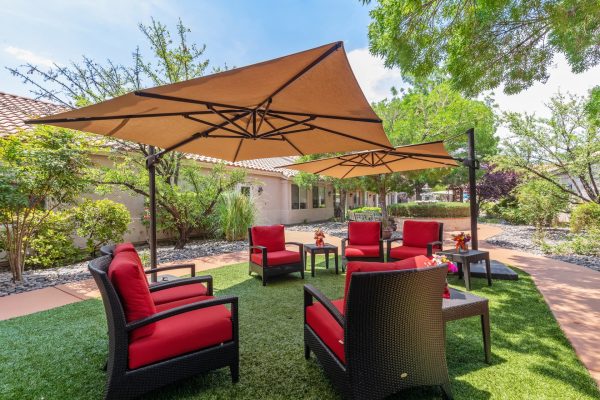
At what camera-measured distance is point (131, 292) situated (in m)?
2.05

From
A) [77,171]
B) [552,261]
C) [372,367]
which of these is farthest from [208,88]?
[552,261]

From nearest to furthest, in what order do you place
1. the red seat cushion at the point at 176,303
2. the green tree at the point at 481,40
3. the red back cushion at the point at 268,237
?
1. the red seat cushion at the point at 176,303
2. the green tree at the point at 481,40
3. the red back cushion at the point at 268,237

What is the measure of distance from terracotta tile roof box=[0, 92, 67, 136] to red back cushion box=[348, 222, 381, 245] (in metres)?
8.33

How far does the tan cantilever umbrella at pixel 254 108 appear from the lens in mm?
2193

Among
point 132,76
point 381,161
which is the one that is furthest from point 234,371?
point 132,76

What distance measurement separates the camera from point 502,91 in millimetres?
5129

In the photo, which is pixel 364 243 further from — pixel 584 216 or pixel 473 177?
pixel 584 216

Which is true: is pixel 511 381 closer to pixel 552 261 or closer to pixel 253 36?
pixel 552 261

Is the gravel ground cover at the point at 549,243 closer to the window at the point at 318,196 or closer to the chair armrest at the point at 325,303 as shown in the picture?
the chair armrest at the point at 325,303

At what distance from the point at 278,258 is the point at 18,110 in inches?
378

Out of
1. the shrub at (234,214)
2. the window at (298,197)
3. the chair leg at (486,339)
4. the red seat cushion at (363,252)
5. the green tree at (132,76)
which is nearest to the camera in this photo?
the chair leg at (486,339)

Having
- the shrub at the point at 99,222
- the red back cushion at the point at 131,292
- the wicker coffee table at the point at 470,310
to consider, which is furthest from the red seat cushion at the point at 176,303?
the shrub at the point at 99,222

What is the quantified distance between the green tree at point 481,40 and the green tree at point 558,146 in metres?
6.90

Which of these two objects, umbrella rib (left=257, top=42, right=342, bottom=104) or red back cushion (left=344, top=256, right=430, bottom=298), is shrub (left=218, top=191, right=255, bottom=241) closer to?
umbrella rib (left=257, top=42, right=342, bottom=104)
